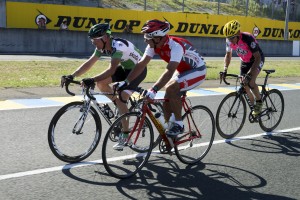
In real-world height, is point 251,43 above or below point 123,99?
above

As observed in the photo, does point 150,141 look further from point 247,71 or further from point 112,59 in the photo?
point 247,71

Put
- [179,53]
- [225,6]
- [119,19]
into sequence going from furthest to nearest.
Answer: [225,6] < [119,19] < [179,53]

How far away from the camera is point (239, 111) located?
7.84m

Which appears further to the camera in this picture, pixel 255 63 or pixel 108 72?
pixel 255 63

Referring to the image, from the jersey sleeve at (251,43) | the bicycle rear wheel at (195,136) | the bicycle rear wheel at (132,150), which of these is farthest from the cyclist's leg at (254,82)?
the bicycle rear wheel at (132,150)

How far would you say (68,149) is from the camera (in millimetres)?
5945

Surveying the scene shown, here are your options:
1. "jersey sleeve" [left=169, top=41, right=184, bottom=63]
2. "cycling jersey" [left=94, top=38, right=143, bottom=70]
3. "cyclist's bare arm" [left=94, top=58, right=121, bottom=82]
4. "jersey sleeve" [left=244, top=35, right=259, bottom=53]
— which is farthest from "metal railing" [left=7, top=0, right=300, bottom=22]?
"jersey sleeve" [left=169, top=41, right=184, bottom=63]

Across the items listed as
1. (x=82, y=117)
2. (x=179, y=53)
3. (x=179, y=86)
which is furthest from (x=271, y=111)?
(x=82, y=117)

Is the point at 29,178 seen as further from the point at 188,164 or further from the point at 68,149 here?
the point at 188,164

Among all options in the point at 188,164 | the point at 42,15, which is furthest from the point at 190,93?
the point at 42,15

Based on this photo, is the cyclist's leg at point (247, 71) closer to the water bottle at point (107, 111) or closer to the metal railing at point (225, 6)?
the water bottle at point (107, 111)

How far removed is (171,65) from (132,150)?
1.39 meters

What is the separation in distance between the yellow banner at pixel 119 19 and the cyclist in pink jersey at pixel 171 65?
24.9 m

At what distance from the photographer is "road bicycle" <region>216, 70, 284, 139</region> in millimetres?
7691
